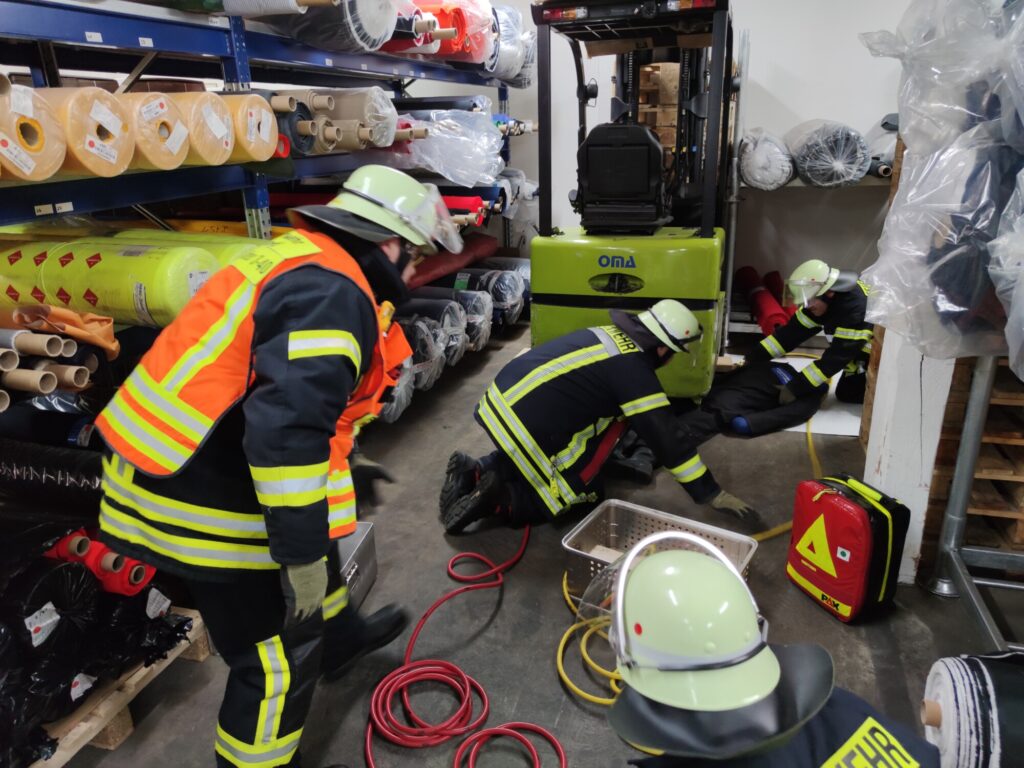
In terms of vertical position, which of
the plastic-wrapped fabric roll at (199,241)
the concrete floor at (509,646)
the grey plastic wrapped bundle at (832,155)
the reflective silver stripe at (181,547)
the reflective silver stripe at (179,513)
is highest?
the grey plastic wrapped bundle at (832,155)

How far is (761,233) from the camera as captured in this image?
6.41 m

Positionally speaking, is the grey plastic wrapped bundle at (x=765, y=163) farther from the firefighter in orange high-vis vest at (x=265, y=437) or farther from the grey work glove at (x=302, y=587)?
the grey work glove at (x=302, y=587)

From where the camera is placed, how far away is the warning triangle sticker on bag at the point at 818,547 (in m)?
2.66

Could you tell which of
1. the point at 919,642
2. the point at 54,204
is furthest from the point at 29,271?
the point at 919,642

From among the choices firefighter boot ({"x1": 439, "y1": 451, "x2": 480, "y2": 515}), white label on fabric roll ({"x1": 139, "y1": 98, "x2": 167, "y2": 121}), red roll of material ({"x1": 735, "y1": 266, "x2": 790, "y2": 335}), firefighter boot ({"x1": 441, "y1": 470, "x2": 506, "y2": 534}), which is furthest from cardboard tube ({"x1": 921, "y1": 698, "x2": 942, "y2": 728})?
red roll of material ({"x1": 735, "y1": 266, "x2": 790, "y2": 335})

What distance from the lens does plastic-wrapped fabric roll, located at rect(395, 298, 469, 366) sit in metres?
4.71

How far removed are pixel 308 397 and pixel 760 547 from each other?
2.29 m

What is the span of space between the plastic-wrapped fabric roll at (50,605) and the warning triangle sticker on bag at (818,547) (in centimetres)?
246

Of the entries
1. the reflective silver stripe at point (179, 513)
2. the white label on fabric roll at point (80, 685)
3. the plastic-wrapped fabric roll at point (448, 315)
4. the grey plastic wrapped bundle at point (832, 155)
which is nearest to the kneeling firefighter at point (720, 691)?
the reflective silver stripe at point (179, 513)

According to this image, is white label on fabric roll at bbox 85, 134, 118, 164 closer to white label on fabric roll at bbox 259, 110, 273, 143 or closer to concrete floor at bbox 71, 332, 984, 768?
white label on fabric roll at bbox 259, 110, 273, 143

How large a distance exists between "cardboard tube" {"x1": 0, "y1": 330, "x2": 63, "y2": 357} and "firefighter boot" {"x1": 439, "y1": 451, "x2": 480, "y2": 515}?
71.9 inches

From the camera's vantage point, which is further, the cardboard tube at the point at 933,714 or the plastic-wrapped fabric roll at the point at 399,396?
the plastic-wrapped fabric roll at the point at 399,396

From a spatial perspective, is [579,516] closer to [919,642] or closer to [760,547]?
[760,547]

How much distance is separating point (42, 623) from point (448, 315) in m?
3.17
